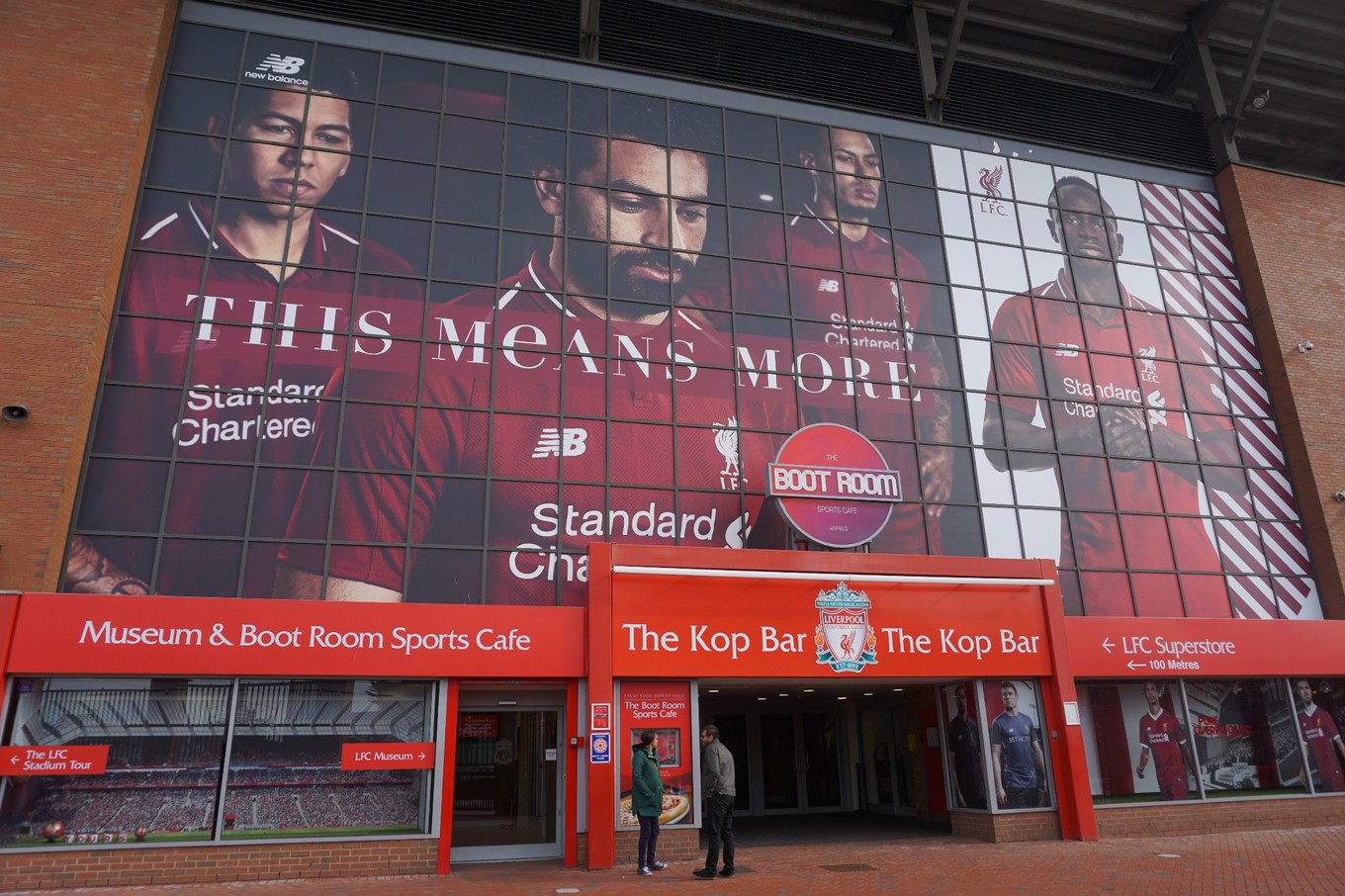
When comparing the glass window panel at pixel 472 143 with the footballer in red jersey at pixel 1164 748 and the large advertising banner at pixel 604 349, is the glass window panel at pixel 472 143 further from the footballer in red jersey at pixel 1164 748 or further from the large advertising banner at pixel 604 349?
the footballer in red jersey at pixel 1164 748

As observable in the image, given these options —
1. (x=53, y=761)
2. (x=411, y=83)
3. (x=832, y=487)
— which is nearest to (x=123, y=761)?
(x=53, y=761)

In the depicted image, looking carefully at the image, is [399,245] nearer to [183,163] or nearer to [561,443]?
[183,163]

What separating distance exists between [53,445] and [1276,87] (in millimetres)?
26714

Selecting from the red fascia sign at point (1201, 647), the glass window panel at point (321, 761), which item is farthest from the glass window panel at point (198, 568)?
the red fascia sign at point (1201, 647)

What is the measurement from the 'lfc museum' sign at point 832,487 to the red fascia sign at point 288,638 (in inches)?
151

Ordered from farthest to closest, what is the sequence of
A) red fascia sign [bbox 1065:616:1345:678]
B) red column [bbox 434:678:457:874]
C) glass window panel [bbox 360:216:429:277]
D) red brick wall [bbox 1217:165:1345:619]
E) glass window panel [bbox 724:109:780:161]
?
1. red brick wall [bbox 1217:165:1345:619]
2. glass window panel [bbox 724:109:780:161]
3. glass window panel [bbox 360:216:429:277]
4. red fascia sign [bbox 1065:616:1345:678]
5. red column [bbox 434:678:457:874]

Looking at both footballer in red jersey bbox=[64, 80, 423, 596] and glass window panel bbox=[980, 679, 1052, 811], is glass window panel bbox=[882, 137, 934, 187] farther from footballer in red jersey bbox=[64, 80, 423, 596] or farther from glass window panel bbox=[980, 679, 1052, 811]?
glass window panel bbox=[980, 679, 1052, 811]

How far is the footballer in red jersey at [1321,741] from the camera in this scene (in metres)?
15.6

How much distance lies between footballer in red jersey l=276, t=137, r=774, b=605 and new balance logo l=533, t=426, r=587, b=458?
0.08 feet

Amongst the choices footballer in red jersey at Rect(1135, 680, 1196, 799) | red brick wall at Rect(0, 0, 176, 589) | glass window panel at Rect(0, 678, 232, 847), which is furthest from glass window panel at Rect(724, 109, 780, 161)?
glass window panel at Rect(0, 678, 232, 847)

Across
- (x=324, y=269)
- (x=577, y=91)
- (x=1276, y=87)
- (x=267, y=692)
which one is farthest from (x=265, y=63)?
(x=1276, y=87)

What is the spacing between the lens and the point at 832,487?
1409 centimetres

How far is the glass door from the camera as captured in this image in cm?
1219

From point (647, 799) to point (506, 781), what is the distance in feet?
8.67
